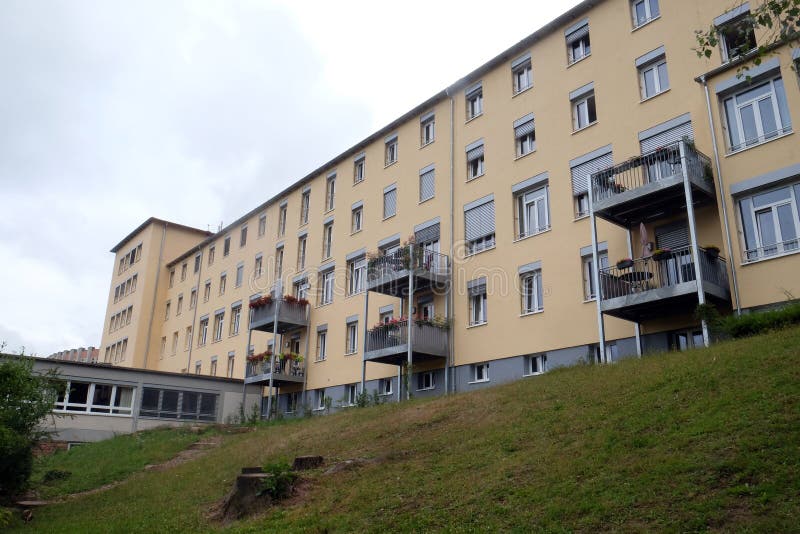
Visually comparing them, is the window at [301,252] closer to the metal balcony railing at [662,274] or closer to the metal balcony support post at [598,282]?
the metal balcony support post at [598,282]

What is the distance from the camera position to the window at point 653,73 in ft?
70.1

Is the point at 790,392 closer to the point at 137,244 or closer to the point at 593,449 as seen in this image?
the point at 593,449

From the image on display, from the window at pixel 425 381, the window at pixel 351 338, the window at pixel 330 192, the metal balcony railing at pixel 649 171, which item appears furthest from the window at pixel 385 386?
the metal balcony railing at pixel 649 171

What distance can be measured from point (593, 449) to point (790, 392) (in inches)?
121

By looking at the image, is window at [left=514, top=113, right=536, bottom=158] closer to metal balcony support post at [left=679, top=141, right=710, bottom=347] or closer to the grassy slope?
metal balcony support post at [left=679, top=141, right=710, bottom=347]

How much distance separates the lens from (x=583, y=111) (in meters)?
23.7

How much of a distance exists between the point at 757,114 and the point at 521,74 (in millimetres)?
9814

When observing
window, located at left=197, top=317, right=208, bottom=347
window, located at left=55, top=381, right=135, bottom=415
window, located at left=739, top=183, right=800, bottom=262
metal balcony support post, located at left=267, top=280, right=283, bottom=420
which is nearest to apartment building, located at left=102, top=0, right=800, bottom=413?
window, located at left=739, top=183, right=800, bottom=262

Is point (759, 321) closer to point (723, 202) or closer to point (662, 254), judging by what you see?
point (662, 254)

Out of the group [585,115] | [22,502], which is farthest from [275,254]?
[22,502]

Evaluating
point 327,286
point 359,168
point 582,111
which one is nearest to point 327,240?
point 327,286

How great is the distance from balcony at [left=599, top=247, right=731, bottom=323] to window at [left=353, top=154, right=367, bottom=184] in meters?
16.0

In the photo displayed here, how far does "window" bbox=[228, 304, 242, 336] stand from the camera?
39781 millimetres

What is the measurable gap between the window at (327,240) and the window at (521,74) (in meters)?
11.8
